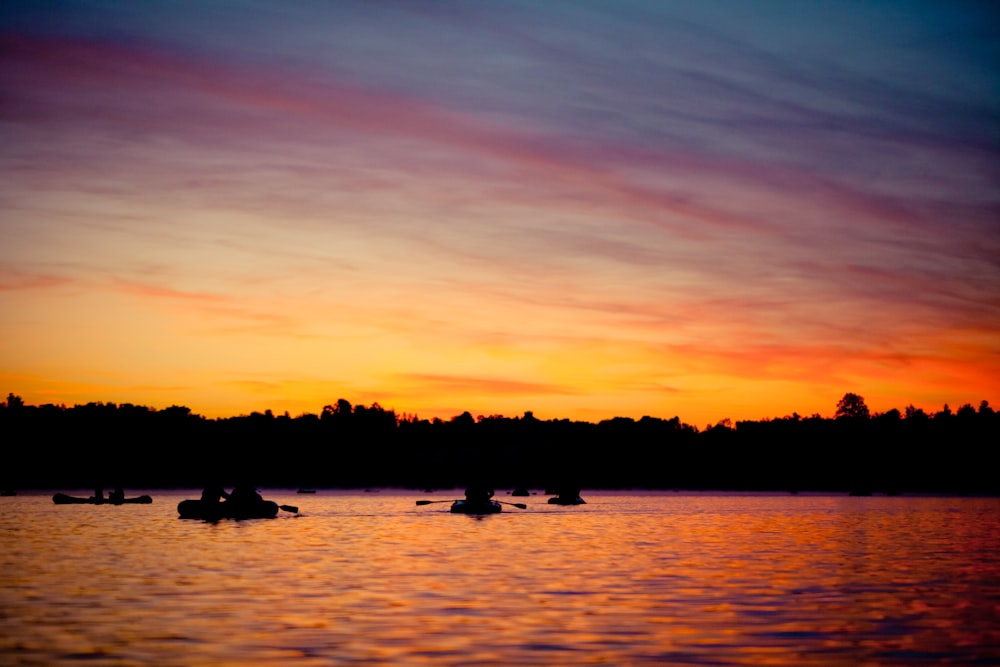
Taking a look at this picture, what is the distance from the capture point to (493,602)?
38156 mm

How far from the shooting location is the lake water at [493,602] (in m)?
28.7

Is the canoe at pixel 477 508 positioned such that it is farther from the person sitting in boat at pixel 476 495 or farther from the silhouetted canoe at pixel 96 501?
the silhouetted canoe at pixel 96 501

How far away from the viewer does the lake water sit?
28.7m

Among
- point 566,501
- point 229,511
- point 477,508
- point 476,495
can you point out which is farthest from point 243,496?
point 566,501

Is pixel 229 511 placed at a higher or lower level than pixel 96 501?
lower

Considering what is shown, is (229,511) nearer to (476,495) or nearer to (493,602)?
(476,495)

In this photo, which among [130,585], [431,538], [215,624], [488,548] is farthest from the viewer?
[431,538]

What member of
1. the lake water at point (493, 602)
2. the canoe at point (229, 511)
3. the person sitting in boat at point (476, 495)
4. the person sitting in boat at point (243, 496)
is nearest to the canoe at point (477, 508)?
the person sitting in boat at point (476, 495)

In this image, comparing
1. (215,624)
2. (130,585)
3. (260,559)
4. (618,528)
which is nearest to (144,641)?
(215,624)

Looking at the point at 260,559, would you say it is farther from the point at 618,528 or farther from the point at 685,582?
the point at 618,528

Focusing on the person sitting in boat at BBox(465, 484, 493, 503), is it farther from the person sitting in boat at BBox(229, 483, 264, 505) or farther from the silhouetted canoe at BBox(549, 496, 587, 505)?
the silhouetted canoe at BBox(549, 496, 587, 505)

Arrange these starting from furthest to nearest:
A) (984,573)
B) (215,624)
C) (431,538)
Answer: (431,538), (984,573), (215,624)

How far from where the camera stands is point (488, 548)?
6544cm

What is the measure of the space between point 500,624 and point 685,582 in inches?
567
